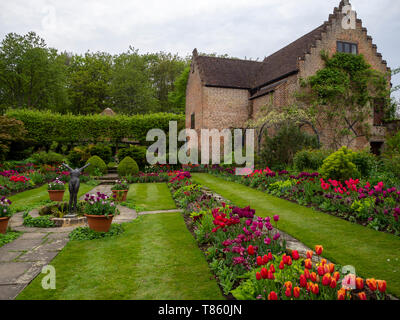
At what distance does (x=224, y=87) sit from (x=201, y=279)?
2017 centimetres

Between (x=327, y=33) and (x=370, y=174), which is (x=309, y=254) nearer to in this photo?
(x=370, y=174)

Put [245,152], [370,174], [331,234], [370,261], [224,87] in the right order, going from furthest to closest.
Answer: [224,87] < [245,152] < [370,174] < [331,234] < [370,261]

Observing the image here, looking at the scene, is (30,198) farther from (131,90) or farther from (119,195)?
(131,90)

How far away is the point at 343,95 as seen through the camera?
741 inches

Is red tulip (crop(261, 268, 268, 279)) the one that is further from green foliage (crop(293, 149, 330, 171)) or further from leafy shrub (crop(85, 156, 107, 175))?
leafy shrub (crop(85, 156, 107, 175))

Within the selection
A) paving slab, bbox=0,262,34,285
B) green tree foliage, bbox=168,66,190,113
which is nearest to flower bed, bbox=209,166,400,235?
paving slab, bbox=0,262,34,285

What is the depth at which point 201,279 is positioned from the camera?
3.79m

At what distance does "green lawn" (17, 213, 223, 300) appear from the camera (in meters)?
3.44

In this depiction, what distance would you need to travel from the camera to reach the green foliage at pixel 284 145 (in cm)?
1399

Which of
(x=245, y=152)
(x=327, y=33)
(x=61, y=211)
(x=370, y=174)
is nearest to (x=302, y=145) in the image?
(x=370, y=174)

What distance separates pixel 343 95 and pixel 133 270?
19.5 meters

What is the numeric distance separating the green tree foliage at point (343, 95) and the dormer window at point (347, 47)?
60cm

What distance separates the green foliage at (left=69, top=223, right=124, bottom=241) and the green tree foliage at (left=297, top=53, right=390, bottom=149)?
1564cm

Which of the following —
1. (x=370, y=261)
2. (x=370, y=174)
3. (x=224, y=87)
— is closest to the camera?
(x=370, y=261)
